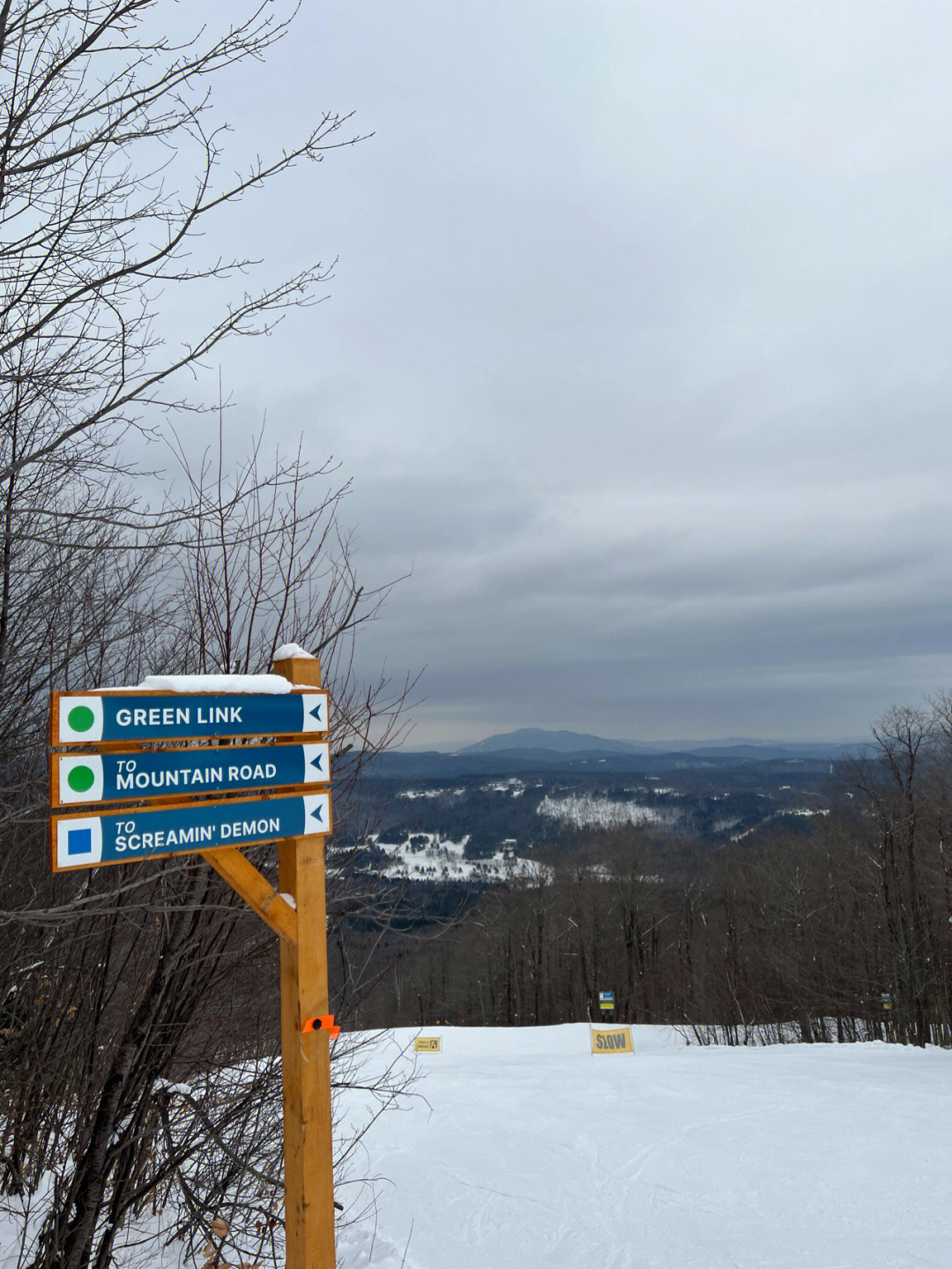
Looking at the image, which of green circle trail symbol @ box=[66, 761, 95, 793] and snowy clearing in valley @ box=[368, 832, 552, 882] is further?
snowy clearing in valley @ box=[368, 832, 552, 882]

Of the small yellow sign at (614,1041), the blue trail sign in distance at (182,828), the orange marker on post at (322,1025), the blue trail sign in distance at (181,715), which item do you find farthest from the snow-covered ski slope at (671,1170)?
the blue trail sign in distance at (181,715)

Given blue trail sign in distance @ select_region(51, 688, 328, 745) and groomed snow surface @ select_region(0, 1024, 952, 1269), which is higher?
blue trail sign in distance @ select_region(51, 688, 328, 745)

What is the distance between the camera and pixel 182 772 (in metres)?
2.64

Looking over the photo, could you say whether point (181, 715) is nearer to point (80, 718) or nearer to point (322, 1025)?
point (80, 718)

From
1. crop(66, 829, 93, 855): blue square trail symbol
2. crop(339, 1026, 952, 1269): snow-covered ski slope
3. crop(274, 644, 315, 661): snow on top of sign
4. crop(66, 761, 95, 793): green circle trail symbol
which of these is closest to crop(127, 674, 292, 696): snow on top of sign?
crop(274, 644, 315, 661): snow on top of sign

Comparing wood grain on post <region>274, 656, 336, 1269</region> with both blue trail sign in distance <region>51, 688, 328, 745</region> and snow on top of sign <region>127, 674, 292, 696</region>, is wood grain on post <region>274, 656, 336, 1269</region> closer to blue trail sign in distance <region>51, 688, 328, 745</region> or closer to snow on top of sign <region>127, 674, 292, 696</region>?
blue trail sign in distance <region>51, 688, 328, 745</region>

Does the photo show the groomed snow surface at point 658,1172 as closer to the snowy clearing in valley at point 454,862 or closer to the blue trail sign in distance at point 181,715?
the blue trail sign in distance at point 181,715

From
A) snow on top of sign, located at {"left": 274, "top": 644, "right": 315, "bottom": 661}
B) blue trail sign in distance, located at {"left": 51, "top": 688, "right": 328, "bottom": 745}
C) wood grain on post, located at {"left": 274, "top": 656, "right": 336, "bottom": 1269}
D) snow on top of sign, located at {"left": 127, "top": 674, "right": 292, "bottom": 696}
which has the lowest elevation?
wood grain on post, located at {"left": 274, "top": 656, "right": 336, "bottom": 1269}

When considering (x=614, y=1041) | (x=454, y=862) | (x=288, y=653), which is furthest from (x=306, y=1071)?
(x=454, y=862)

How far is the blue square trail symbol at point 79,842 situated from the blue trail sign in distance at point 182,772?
0.08 m

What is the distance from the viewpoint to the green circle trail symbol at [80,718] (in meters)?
2.39

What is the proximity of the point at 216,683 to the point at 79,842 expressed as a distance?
64 cm

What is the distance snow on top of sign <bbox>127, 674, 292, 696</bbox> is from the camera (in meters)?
2.68

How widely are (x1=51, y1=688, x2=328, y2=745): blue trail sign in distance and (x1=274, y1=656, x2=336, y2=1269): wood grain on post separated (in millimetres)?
444
